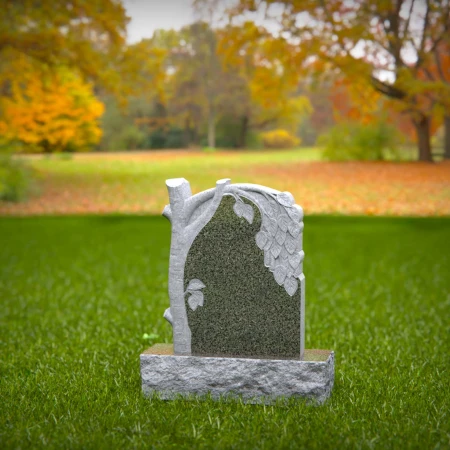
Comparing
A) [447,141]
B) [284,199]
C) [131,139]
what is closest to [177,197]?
[284,199]

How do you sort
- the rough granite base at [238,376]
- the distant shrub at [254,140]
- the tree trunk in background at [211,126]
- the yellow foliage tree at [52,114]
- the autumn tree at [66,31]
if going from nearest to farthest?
the rough granite base at [238,376]
the autumn tree at [66,31]
the yellow foliage tree at [52,114]
the tree trunk in background at [211,126]
the distant shrub at [254,140]

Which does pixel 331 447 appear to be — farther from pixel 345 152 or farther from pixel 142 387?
pixel 345 152

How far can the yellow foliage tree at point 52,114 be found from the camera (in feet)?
82.4

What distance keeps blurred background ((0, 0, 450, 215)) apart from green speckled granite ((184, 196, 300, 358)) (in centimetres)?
1421

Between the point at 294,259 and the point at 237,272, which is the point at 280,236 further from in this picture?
the point at 237,272

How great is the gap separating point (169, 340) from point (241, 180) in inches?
635

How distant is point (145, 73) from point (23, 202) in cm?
565

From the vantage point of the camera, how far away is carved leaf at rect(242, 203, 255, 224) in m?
4.62

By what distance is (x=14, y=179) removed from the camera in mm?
19703

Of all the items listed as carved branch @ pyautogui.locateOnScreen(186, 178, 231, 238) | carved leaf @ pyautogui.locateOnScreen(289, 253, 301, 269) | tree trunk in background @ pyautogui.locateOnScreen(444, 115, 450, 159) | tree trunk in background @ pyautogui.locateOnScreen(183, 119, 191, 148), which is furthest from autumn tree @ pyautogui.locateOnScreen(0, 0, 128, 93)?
carved leaf @ pyautogui.locateOnScreen(289, 253, 301, 269)

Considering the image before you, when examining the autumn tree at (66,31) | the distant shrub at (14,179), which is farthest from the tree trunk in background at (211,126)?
the distant shrub at (14,179)

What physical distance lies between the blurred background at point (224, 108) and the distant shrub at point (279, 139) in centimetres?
6

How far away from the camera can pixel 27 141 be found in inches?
1041

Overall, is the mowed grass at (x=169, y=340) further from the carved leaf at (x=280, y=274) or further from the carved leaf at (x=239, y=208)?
the carved leaf at (x=239, y=208)
